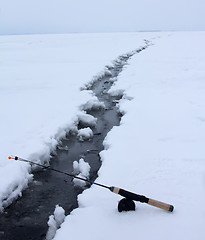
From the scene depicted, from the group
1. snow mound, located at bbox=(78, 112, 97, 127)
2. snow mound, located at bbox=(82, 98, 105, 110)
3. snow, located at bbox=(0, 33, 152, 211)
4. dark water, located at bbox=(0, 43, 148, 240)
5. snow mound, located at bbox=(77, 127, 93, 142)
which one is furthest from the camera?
snow mound, located at bbox=(82, 98, 105, 110)

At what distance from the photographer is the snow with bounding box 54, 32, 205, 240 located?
8.75 feet

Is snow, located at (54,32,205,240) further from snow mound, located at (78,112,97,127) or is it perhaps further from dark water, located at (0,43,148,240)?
snow mound, located at (78,112,97,127)

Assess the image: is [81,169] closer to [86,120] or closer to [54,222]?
[54,222]

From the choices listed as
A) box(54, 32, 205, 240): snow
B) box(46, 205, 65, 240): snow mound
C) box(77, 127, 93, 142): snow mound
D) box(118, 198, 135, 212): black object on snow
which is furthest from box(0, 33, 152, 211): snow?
box(118, 198, 135, 212): black object on snow

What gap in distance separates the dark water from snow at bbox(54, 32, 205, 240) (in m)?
0.42

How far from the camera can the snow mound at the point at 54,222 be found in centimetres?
300

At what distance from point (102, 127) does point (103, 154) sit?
6.35ft

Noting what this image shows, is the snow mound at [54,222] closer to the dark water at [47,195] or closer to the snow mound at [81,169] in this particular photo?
the dark water at [47,195]

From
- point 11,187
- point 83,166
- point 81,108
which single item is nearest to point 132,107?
point 81,108

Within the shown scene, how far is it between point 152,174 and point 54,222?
162cm

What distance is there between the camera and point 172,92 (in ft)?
28.5

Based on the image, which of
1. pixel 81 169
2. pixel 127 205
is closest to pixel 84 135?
pixel 81 169

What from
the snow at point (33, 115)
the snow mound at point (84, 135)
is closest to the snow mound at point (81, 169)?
the snow at point (33, 115)

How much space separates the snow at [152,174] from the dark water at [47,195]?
42 centimetres
